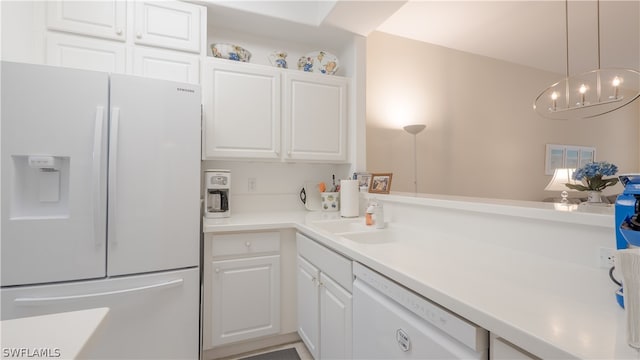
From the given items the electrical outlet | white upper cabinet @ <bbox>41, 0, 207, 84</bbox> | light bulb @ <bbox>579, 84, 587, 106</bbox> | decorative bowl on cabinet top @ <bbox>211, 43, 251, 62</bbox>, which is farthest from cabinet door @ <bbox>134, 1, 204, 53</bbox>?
light bulb @ <bbox>579, 84, 587, 106</bbox>

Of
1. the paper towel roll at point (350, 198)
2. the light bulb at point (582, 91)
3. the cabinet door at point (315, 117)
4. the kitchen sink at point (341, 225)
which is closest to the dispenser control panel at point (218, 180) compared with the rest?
the cabinet door at point (315, 117)

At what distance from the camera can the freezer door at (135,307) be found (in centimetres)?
125

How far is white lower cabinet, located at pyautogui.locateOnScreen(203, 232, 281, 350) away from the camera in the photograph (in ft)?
5.41

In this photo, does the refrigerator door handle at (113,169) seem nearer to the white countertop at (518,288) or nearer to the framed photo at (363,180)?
the white countertop at (518,288)

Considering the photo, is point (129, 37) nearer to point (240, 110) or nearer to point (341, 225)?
point (240, 110)

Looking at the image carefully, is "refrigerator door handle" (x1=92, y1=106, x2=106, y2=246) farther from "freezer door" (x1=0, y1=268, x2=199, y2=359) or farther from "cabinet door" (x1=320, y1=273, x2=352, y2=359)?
"cabinet door" (x1=320, y1=273, x2=352, y2=359)

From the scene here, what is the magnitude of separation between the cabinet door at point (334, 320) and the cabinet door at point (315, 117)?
1.07 metres

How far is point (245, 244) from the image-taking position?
170 centimetres

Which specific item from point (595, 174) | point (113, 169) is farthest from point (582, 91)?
point (113, 169)

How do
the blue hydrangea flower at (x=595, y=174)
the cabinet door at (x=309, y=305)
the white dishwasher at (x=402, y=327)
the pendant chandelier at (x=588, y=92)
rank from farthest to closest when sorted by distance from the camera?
the pendant chandelier at (x=588, y=92), the cabinet door at (x=309, y=305), the blue hydrangea flower at (x=595, y=174), the white dishwasher at (x=402, y=327)

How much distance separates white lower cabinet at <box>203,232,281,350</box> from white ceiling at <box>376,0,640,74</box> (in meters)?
2.35

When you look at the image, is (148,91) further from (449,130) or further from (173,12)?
(449,130)

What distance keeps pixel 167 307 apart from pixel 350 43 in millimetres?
2342

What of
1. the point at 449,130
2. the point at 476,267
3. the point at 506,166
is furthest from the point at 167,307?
the point at 506,166
